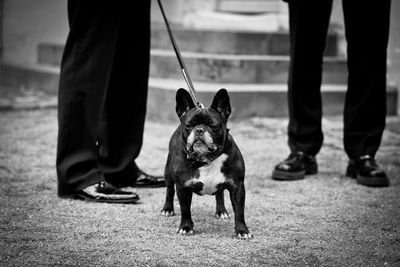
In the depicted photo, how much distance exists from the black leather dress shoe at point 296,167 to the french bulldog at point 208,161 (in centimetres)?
107

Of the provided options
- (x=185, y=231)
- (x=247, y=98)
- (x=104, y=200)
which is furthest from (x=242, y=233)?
(x=247, y=98)

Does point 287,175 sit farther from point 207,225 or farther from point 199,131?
point 199,131

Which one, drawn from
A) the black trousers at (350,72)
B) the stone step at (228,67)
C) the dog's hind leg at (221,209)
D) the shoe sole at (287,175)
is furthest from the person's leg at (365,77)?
the stone step at (228,67)

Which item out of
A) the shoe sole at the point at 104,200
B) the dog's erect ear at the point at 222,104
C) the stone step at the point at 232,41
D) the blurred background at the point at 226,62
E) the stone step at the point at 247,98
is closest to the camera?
the dog's erect ear at the point at 222,104

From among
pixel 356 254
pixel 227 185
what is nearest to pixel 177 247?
pixel 227 185

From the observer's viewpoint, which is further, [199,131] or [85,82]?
[85,82]

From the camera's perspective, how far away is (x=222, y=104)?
7.83ft

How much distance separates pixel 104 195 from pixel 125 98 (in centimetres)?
54

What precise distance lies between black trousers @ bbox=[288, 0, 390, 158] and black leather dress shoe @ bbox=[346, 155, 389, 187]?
0.15 ft

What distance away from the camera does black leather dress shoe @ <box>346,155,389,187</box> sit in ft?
10.8

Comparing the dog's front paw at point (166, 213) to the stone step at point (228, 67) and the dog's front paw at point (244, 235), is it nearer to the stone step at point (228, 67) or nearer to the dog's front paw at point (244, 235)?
the dog's front paw at point (244, 235)

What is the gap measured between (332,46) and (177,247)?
15.5 ft

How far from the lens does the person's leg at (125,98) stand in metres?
3.09

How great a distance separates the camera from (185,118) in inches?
92.8
